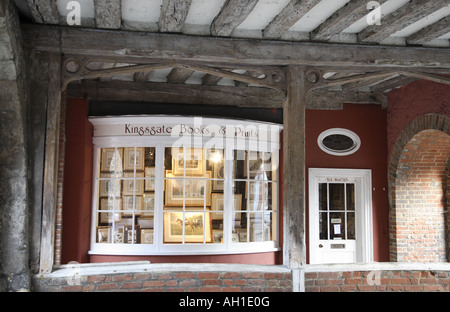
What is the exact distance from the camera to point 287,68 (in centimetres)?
564

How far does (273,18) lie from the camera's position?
16.3 ft

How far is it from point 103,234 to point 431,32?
5.40 m

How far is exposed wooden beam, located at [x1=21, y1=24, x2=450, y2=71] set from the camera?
16.4ft

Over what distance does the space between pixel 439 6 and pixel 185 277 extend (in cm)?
377

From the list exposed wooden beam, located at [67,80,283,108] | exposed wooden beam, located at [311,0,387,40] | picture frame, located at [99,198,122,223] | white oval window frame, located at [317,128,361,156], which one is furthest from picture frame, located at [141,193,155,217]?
exposed wooden beam, located at [311,0,387,40]

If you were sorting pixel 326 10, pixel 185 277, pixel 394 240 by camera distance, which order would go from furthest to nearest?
pixel 394 240 → pixel 185 277 → pixel 326 10

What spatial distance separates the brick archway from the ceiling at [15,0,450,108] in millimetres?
2590

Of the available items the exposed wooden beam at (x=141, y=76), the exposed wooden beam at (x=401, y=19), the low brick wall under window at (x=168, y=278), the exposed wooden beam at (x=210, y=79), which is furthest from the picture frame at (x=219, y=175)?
the exposed wooden beam at (x=401, y=19)

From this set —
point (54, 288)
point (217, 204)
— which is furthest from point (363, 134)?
point (54, 288)

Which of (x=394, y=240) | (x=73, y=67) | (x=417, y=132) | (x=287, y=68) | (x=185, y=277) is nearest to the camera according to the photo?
(x=185, y=277)

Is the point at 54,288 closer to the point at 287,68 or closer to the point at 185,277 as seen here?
the point at 185,277

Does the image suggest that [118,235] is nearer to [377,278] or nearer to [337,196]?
[337,196]

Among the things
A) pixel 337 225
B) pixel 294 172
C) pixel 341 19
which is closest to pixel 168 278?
pixel 294 172

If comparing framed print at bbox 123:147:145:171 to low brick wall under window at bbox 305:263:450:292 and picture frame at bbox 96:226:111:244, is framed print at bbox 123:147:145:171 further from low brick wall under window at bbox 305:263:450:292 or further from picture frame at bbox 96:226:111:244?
low brick wall under window at bbox 305:263:450:292
